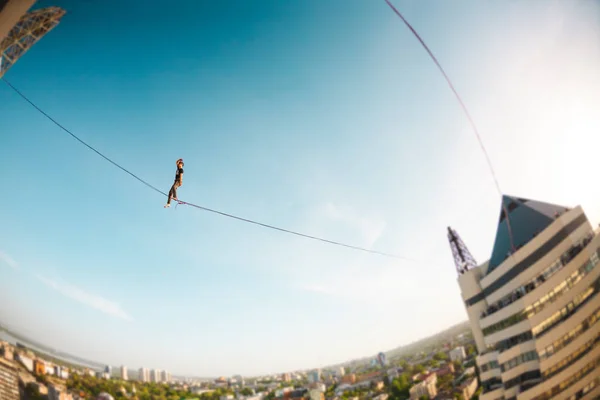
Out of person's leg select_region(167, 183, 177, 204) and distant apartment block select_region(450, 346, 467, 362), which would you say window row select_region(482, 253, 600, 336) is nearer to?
person's leg select_region(167, 183, 177, 204)

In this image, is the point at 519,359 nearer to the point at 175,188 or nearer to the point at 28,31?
the point at 175,188

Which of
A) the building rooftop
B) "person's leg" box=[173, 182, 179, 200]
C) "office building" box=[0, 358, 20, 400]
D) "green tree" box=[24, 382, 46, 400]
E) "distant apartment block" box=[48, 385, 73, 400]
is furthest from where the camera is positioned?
"distant apartment block" box=[48, 385, 73, 400]

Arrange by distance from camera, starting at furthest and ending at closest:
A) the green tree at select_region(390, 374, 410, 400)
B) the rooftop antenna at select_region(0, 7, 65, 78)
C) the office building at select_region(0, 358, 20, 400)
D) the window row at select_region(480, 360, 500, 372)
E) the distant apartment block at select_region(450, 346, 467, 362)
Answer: the distant apartment block at select_region(450, 346, 467, 362)
the green tree at select_region(390, 374, 410, 400)
the office building at select_region(0, 358, 20, 400)
the window row at select_region(480, 360, 500, 372)
the rooftop antenna at select_region(0, 7, 65, 78)

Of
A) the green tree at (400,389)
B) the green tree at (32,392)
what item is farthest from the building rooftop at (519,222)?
the green tree at (32,392)

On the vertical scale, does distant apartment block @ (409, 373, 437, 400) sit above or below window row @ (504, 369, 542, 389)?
below

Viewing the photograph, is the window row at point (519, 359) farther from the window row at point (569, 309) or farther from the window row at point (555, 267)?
the window row at point (555, 267)

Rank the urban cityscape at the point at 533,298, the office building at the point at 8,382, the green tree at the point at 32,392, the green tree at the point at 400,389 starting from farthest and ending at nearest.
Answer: the green tree at the point at 400,389 → the green tree at the point at 32,392 → the office building at the point at 8,382 → the urban cityscape at the point at 533,298

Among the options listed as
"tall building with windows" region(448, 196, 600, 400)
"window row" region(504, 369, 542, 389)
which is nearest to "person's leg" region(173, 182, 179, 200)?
"tall building with windows" region(448, 196, 600, 400)
